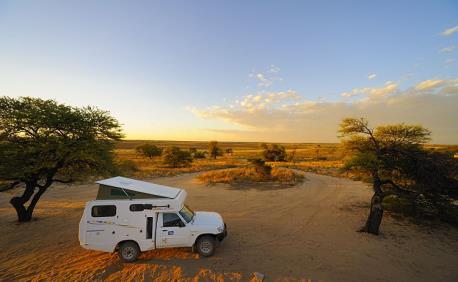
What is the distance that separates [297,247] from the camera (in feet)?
34.3

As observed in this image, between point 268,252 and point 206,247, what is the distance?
278cm

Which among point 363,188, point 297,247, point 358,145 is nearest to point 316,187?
point 363,188

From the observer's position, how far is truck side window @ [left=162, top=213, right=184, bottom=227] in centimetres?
903

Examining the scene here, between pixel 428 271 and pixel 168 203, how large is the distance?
10.3 meters

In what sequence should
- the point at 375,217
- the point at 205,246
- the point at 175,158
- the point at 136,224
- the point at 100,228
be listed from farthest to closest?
1. the point at 175,158
2. the point at 375,217
3. the point at 205,246
4. the point at 136,224
5. the point at 100,228

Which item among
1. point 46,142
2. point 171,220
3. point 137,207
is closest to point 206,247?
point 171,220

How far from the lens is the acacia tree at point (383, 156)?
40.8ft

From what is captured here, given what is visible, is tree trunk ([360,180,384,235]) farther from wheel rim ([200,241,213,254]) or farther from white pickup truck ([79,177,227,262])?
wheel rim ([200,241,213,254])

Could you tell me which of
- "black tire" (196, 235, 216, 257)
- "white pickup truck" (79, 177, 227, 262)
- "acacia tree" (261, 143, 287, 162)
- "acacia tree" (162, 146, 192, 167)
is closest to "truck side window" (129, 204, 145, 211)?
"white pickup truck" (79, 177, 227, 262)

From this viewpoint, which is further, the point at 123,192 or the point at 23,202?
the point at 23,202

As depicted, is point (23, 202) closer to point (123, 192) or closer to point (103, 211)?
point (103, 211)

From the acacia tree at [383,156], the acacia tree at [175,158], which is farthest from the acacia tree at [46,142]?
the acacia tree at [175,158]

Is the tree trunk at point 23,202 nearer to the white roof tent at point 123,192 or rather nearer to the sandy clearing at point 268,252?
the sandy clearing at point 268,252

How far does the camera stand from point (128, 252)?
889 centimetres
